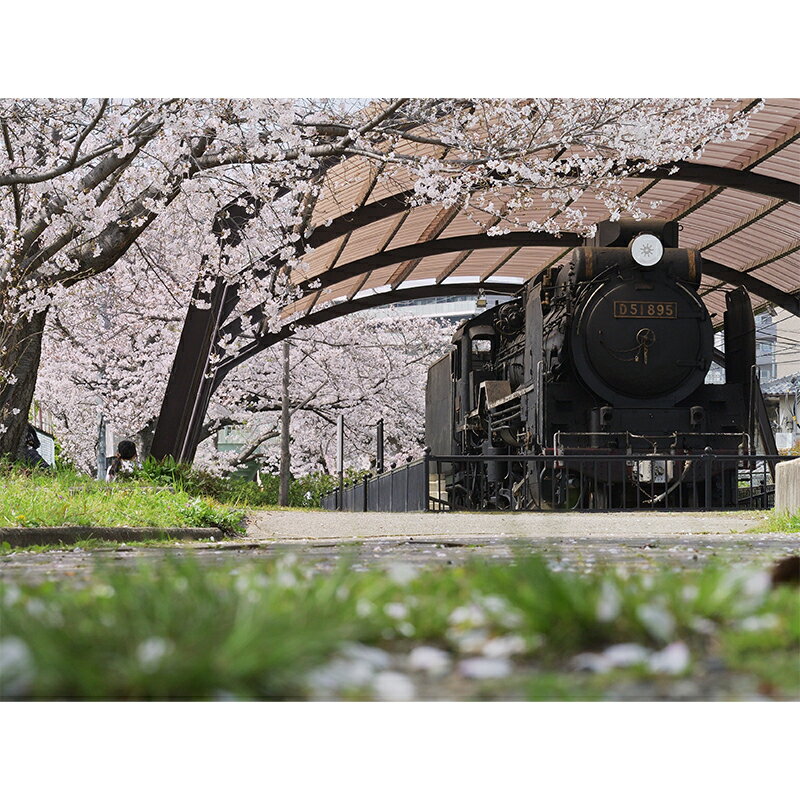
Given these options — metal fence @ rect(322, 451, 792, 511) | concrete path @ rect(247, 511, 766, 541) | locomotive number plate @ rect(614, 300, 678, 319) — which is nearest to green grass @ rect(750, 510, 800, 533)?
concrete path @ rect(247, 511, 766, 541)

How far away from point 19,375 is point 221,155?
77.2 inches

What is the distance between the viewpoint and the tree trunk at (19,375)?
21.3 feet

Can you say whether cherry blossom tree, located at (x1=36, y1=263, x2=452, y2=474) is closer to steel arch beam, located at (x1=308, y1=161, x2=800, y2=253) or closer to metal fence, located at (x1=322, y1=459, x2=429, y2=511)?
metal fence, located at (x1=322, y1=459, x2=429, y2=511)

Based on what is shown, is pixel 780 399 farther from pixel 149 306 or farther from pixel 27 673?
pixel 27 673

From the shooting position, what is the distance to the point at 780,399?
399 inches

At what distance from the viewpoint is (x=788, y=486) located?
684cm

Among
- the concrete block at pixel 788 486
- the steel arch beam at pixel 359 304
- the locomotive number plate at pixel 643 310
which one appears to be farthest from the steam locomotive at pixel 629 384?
A: the steel arch beam at pixel 359 304

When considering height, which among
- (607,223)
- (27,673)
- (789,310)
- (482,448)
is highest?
(607,223)

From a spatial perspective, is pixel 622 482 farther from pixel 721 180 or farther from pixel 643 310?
pixel 721 180

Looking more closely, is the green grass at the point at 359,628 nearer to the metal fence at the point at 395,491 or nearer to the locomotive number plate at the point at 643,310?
the metal fence at the point at 395,491

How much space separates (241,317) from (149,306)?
2.97m

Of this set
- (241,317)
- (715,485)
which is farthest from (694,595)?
(241,317)

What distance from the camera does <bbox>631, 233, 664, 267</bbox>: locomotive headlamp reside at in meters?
8.32

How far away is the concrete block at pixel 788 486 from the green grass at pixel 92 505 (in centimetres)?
377
